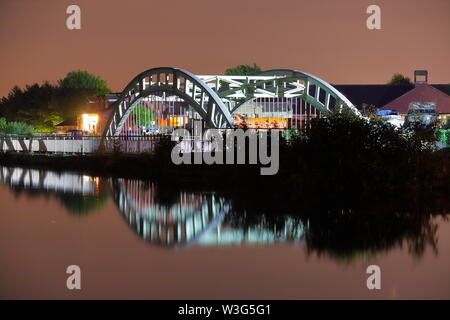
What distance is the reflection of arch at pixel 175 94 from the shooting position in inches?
1511

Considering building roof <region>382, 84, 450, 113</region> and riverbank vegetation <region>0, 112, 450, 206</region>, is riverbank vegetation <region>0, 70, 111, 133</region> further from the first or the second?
riverbank vegetation <region>0, 112, 450, 206</region>

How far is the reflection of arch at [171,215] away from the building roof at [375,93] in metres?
50.2

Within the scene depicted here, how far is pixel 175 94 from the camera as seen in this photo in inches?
1666

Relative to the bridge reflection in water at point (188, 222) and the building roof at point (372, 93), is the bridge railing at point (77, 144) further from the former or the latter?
the building roof at point (372, 93)

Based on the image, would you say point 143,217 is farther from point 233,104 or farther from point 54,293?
point 233,104

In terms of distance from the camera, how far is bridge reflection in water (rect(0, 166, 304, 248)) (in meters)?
15.4

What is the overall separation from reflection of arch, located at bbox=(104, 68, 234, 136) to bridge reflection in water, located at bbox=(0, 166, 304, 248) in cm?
713

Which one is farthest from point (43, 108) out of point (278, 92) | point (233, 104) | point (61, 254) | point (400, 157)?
point (61, 254)

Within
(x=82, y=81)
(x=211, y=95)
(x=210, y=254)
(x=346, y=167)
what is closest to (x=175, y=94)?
(x=211, y=95)

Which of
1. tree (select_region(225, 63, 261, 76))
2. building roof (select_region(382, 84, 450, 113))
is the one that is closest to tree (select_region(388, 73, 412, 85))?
tree (select_region(225, 63, 261, 76))

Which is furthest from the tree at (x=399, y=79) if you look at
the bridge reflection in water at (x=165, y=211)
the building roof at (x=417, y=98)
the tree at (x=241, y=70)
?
the bridge reflection in water at (x=165, y=211)

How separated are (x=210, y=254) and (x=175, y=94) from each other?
29.4m

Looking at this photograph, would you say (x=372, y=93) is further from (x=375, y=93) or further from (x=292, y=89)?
(x=292, y=89)
